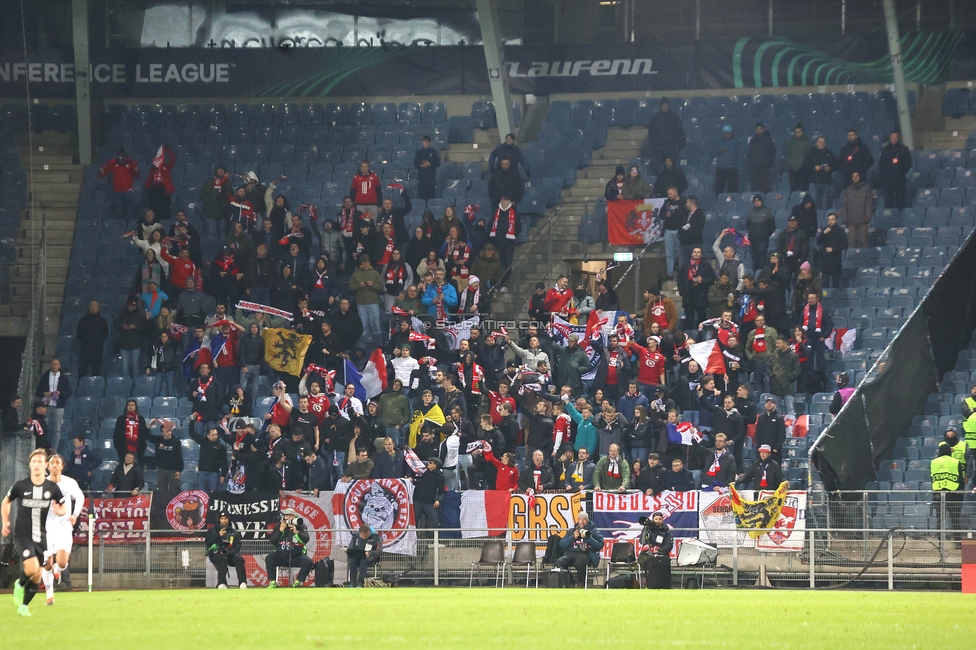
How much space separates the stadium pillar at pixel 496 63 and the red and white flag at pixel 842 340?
853 cm

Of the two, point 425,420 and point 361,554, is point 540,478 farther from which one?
point 361,554

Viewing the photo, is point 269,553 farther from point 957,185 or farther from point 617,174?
point 957,185

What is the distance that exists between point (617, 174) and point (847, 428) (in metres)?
8.42

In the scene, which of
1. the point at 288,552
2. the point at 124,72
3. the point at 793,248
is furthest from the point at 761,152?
the point at 124,72

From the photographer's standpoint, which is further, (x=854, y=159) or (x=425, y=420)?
(x=854, y=159)

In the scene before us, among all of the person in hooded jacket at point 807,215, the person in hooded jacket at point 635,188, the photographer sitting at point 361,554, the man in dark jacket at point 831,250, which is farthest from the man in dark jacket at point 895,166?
the photographer sitting at point 361,554

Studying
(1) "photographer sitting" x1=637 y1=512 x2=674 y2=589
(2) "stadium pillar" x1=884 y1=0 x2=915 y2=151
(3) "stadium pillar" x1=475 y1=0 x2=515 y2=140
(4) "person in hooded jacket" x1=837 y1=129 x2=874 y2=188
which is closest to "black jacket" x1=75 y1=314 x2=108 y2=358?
(3) "stadium pillar" x1=475 y1=0 x2=515 y2=140

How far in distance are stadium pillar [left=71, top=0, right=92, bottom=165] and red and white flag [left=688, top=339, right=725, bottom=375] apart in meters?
14.2

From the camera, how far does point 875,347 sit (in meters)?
25.3

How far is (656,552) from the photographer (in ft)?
65.2

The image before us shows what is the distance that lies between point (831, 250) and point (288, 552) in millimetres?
11711

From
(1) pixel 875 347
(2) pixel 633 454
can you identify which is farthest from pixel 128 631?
(1) pixel 875 347

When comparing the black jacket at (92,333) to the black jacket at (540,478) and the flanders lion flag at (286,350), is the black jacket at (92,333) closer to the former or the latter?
the flanders lion flag at (286,350)

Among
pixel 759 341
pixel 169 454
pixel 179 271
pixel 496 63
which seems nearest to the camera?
pixel 169 454
